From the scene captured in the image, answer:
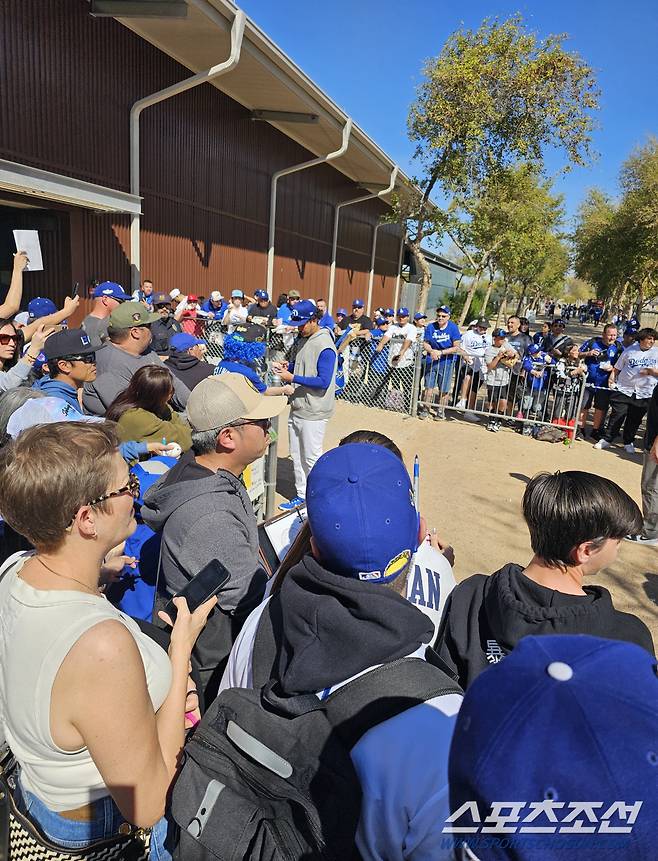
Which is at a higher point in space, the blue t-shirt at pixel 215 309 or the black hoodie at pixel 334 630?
the blue t-shirt at pixel 215 309

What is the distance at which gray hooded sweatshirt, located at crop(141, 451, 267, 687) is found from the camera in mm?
2160

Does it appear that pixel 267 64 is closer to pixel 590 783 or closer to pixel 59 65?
pixel 59 65

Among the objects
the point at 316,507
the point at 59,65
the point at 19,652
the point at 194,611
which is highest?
the point at 59,65

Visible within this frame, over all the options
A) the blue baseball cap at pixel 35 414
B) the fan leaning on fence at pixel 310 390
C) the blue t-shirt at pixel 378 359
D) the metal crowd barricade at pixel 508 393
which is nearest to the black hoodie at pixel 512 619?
the blue baseball cap at pixel 35 414

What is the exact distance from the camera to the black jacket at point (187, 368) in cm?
523

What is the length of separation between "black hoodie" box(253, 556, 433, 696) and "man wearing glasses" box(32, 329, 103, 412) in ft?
9.79

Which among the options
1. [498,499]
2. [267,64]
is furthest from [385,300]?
[498,499]

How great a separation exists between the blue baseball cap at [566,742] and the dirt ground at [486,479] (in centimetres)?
421

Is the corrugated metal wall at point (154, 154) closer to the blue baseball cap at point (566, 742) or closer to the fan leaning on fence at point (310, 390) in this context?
the fan leaning on fence at point (310, 390)

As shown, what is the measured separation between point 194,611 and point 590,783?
1.40 m

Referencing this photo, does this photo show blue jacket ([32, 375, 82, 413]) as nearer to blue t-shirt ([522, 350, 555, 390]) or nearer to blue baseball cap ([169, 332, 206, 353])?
blue baseball cap ([169, 332, 206, 353])

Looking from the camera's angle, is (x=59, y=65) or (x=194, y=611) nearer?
(x=194, y=611)

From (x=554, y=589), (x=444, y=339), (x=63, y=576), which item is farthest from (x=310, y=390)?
(x=444, y=339)

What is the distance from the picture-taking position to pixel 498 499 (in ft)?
23.2
